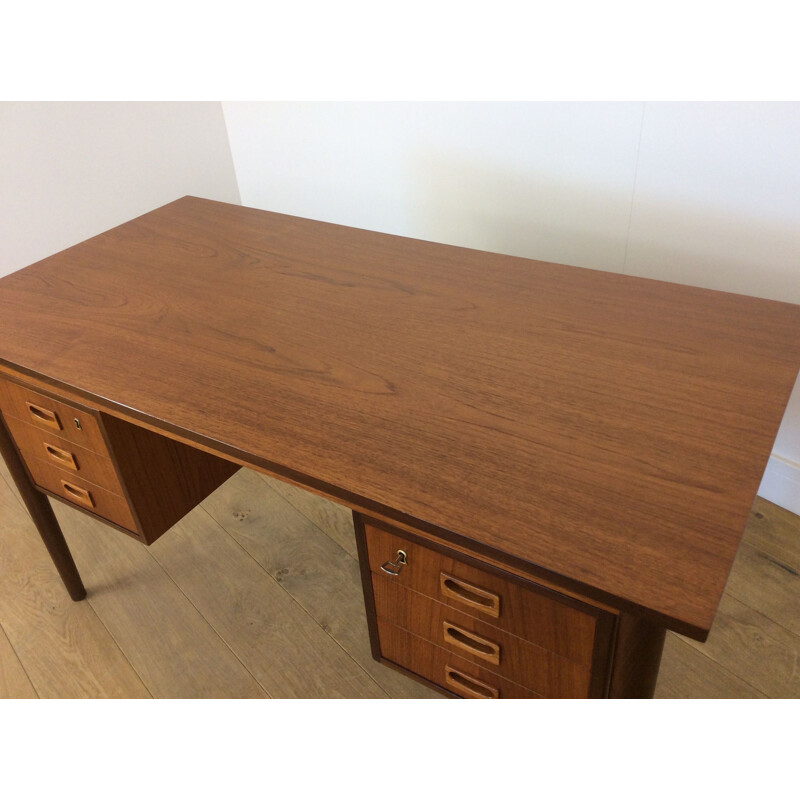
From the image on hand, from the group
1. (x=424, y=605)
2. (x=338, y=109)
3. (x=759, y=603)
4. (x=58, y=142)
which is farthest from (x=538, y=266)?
(x=58, y=142)

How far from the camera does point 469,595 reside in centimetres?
105

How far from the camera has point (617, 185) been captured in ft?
5.94

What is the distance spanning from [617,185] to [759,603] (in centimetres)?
100

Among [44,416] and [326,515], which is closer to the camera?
[44,416]

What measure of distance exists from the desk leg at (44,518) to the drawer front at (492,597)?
0.93 meters

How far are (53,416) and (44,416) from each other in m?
0.04

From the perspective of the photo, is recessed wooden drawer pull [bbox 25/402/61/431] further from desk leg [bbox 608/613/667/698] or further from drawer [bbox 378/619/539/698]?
desk leg [bbox 608/613/667/698]

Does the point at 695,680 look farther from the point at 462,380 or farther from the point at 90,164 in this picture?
the point at 90,164

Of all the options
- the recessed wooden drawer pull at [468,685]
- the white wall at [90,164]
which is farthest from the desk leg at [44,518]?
the white wall at [90,164]

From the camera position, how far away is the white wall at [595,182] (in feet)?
5.21

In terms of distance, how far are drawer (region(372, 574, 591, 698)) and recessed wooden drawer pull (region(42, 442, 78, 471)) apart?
2.27 ft

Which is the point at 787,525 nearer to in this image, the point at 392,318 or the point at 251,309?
the point at 392,318

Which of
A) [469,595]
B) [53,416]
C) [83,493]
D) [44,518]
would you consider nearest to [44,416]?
[53,416]

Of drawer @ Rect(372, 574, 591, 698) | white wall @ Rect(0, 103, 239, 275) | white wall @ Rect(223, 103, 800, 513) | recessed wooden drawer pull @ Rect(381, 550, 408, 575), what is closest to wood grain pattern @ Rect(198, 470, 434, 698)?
drawer @ Rect(372, 574, 591, 698)
